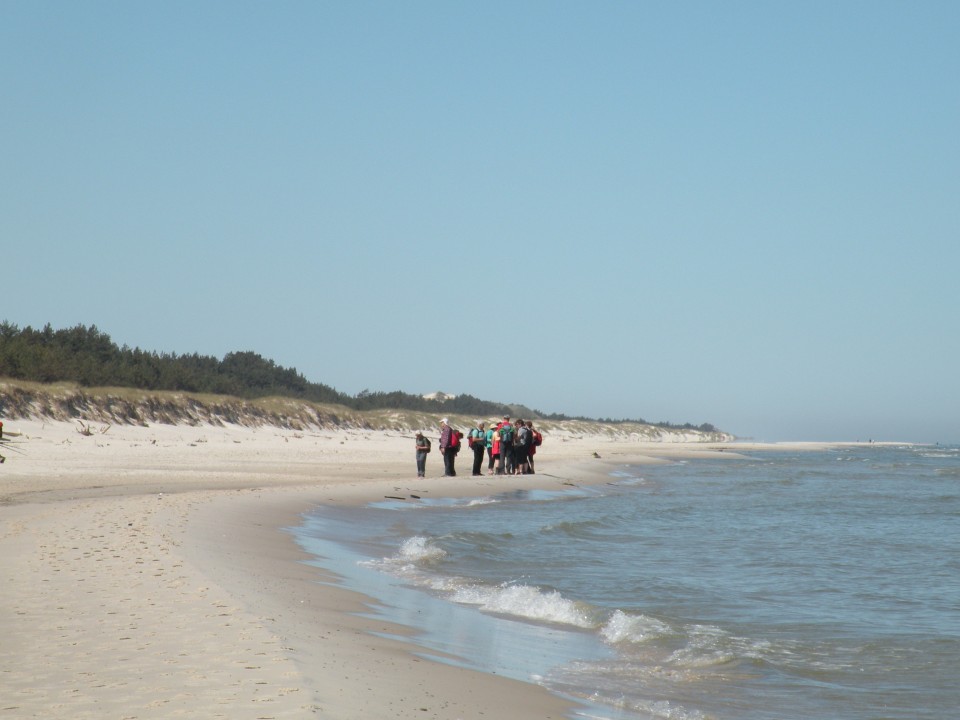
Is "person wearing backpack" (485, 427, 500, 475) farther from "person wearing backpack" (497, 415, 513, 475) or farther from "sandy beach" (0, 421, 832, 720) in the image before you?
"sandy beach" (0, 421, 832, 720)

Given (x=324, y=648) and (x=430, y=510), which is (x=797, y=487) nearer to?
(x=430, y=510)

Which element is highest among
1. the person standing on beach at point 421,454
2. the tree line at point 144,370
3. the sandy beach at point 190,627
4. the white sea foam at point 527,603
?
the tree line at point 144,370

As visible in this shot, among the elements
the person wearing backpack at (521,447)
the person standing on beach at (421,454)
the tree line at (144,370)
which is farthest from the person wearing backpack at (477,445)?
the tree line at (144,370)

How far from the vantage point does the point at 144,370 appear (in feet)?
147

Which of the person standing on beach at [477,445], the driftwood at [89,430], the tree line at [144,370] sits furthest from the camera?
the tree line at [144,370]

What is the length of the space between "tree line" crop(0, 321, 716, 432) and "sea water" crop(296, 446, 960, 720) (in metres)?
23.0

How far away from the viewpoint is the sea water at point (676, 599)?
6660mm

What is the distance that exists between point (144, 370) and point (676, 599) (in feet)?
128

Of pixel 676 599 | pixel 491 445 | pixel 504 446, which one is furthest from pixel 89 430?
pixel 676 599

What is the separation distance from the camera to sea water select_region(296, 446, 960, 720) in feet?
21.9

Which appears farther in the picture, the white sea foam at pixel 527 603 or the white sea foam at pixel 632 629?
the white sea foam at pixel 527 603

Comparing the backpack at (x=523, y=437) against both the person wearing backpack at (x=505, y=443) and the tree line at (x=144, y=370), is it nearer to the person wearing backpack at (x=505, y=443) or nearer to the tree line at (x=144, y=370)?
the person wearing backpack at (x=505, y=443)

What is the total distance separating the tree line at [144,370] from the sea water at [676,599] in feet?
75.5

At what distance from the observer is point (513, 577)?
11.3 metres
